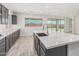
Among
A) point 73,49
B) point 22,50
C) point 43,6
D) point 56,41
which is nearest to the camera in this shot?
point 56,41

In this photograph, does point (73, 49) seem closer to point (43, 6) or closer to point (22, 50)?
point (22, 50)

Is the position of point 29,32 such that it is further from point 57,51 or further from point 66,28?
point 57,51

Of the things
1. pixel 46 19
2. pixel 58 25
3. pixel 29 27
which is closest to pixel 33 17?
pixel 29 27

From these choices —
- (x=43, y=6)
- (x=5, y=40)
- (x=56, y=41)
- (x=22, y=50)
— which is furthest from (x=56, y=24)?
(x=56, y=41)

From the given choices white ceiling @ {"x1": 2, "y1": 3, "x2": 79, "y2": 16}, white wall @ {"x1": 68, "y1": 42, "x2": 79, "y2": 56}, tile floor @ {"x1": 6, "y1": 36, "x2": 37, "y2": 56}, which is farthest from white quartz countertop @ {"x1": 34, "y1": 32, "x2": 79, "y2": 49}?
white ceiling @ {"x1": 2, "y1": 3, "x2": 79, "y2": 16}

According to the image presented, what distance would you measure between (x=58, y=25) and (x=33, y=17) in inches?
130

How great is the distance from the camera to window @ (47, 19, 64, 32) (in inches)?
395

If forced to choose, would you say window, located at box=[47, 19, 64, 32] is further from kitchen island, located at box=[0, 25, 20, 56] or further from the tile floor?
kitchen island, located at box=[0, 25, 20, 56]

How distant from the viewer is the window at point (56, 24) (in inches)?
395

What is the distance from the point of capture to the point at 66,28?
948cm

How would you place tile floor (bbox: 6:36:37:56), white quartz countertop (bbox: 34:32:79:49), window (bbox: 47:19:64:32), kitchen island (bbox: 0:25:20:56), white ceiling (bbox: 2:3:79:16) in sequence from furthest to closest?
window (bbox: 47:19:64:32) → white ceiling (bbox: 2:3:79:16) → tile floor (bbox: 6:36:37:56) → kitchen island (bbox: 0:25:20:56) → white quartz countertop (bbox: 34:32:79:49)

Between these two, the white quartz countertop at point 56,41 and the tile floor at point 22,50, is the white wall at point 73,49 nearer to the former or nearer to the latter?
the white quartz countertop at point 56,41

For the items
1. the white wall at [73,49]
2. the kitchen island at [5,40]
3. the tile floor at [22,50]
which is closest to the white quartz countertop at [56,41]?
the white wall at [73,49]

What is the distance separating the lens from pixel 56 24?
1059cm
